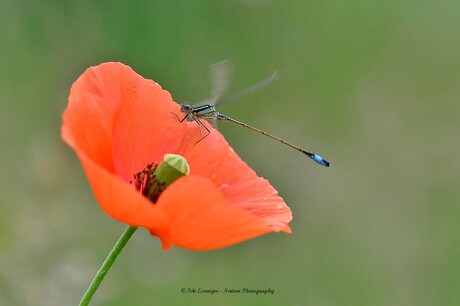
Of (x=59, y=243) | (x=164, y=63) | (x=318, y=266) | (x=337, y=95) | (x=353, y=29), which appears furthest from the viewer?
(x=353, y=29)

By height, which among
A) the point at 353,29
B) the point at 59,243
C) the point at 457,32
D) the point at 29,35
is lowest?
the point at 59,243

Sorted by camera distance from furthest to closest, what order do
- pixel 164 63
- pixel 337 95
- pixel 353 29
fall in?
pixel 353 29, pixel 337 95, pixel 164 63

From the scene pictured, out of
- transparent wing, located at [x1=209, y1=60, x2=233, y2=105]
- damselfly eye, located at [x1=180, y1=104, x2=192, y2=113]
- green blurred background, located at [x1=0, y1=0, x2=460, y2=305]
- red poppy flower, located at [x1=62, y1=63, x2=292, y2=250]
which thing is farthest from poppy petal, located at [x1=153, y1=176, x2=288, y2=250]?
green blurred background, located at [x1=0, y1=0, x2=460, y2=305]

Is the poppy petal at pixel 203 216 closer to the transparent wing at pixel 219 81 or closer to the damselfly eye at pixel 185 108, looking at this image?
the damselfly eye at pixel 185 108

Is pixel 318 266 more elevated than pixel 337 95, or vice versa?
pixel 337 95

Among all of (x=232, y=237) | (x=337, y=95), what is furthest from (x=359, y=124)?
(x=232, y=237)

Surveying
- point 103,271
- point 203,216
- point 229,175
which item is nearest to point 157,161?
point 229,175

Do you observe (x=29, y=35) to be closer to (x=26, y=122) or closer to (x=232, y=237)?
(x=26, y=122)
